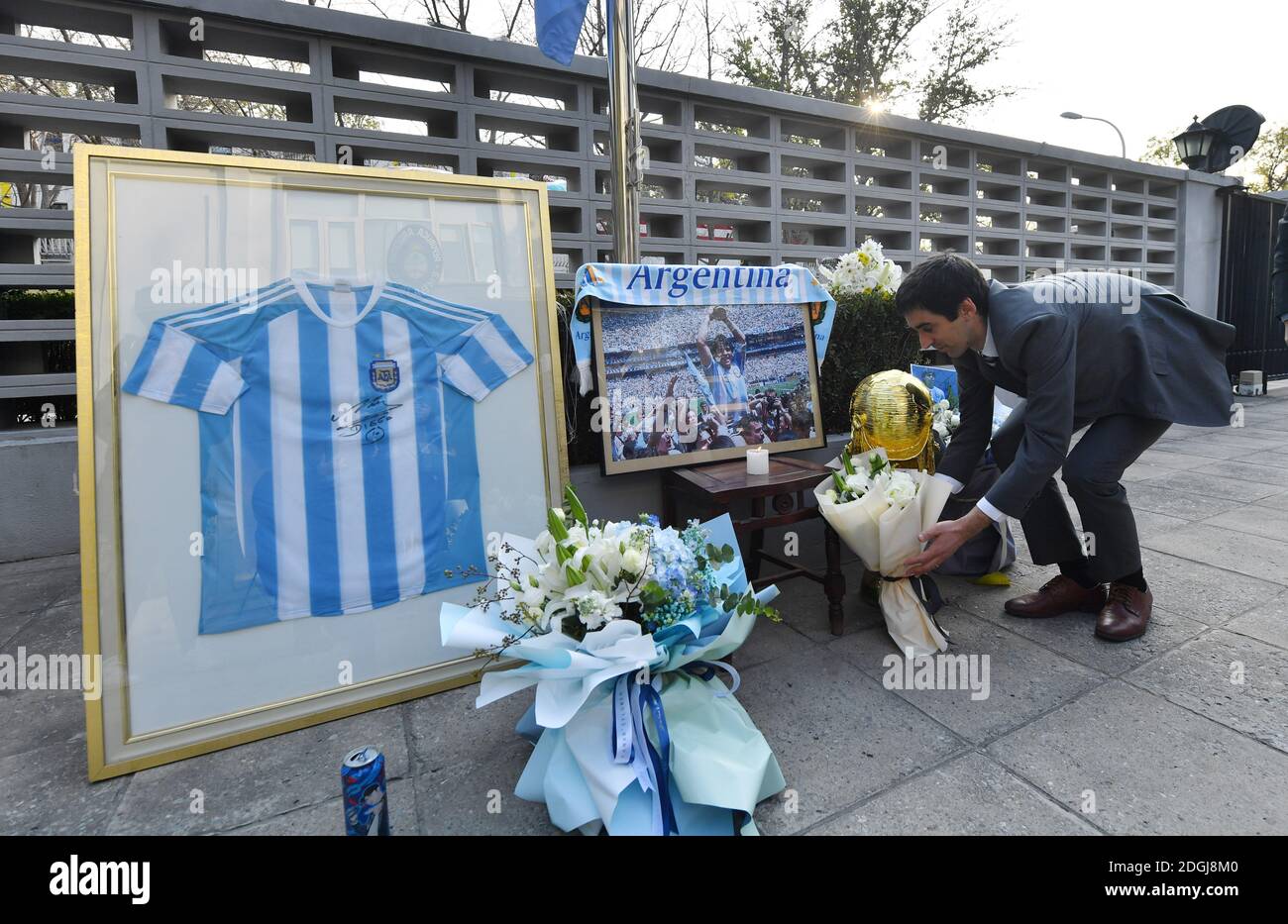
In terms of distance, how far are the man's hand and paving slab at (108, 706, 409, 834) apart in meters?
1.86

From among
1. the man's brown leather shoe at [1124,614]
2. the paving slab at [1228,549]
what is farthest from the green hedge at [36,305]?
the paving slab at [1228,549]

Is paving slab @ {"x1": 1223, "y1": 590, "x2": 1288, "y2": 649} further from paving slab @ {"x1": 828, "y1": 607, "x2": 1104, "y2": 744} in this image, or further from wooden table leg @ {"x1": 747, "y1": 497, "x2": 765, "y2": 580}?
wooden table leg @ {"x1": 747, "y1": 497, "x2": 765, "y2": 580}

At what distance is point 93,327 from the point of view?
1.89 metres

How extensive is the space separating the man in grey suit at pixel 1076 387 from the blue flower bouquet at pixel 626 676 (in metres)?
1.04

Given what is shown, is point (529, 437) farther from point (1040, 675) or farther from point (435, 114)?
point (435, 114)

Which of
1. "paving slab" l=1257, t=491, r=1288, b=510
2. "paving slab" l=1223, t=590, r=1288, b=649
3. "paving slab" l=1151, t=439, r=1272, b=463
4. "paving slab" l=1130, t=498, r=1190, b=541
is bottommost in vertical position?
"paving slab" l=1223, t=590, r=1288, b=649

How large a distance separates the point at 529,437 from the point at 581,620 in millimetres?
1043

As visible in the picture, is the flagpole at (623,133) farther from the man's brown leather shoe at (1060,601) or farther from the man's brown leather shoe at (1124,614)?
the man's brown leather shoe at (1124,614)

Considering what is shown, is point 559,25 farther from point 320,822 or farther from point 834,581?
point 320,822

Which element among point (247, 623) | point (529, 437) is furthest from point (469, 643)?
point (529, 437)

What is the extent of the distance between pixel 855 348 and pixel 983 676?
221 cm

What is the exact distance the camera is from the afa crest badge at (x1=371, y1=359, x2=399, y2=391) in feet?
7.47

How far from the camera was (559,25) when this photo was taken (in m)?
Result: 3.76
